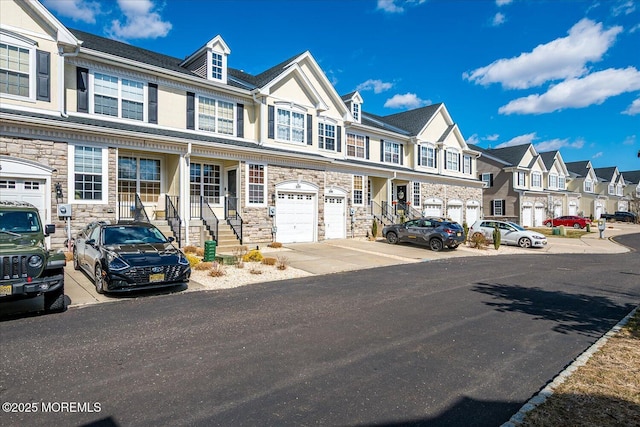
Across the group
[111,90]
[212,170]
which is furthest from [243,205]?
[111,90]

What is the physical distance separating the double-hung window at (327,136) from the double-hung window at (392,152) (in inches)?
239

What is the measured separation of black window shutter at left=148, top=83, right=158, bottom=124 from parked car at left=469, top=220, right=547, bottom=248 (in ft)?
62.9

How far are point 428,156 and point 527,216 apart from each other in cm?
1951

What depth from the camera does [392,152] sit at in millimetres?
28250

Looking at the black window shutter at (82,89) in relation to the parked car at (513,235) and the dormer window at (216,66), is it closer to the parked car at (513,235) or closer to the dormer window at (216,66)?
the dormer window at (216,66)

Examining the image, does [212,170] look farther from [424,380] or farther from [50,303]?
[424,380]

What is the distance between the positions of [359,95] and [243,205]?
13309mm

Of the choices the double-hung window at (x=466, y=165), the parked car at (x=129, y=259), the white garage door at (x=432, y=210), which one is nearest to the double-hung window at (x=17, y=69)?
the parked car at (x=129, y=259)

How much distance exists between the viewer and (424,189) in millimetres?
28828

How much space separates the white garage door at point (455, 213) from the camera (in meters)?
31.3

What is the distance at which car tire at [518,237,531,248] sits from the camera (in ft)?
72.1

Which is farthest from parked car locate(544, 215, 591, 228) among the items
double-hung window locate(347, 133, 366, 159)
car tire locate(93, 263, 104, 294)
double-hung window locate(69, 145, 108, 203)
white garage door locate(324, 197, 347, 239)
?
car tire locate(93, 263, 104, 294)

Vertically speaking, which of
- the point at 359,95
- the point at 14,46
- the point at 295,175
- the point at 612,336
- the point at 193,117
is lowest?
the point at 612,336

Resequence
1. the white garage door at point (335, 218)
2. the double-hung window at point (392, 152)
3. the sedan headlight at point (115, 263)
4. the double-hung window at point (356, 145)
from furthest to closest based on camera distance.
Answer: the double-hung window at point (392, 152) → the double-hung window at point (356, 145) → the white garage door at point (335, 218) → the sedan headlight at point (115, 263)
